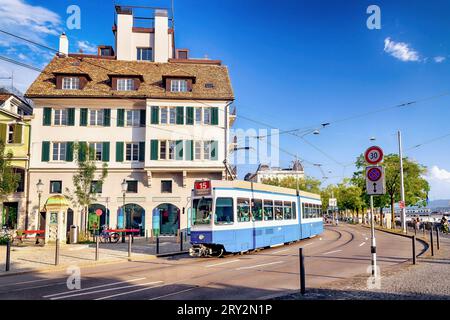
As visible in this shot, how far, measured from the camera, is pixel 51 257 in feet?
60.4

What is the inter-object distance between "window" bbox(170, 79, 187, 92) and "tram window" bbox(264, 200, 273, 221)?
55.5ft

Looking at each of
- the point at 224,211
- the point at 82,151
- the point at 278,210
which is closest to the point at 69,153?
the point at 82,151

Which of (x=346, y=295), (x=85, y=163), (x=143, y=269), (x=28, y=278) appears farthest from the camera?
(x=85, y=163)

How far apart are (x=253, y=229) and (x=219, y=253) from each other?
2034mm

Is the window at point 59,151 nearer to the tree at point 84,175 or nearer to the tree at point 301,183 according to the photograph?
the tree at point 84,175

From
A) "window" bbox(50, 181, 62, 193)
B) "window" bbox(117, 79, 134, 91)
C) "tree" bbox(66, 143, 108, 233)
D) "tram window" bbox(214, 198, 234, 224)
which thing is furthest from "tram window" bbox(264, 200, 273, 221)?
"window" bbox(50, 181, 62, 193)

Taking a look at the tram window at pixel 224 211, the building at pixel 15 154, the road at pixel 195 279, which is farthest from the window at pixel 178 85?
the road at pixel 195 279

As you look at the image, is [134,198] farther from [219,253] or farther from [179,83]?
[219,253]

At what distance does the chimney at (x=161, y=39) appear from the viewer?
3875cm

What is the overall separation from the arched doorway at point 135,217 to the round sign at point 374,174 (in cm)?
Result: 2484

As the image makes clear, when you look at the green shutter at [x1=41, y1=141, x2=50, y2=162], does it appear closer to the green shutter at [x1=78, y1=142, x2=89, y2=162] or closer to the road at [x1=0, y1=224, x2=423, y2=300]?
the green shutter at [x1=78, y1=142, x2=89, y2=162]

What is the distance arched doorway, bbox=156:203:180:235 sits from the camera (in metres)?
33.4

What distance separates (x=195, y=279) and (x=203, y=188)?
5922 mm
